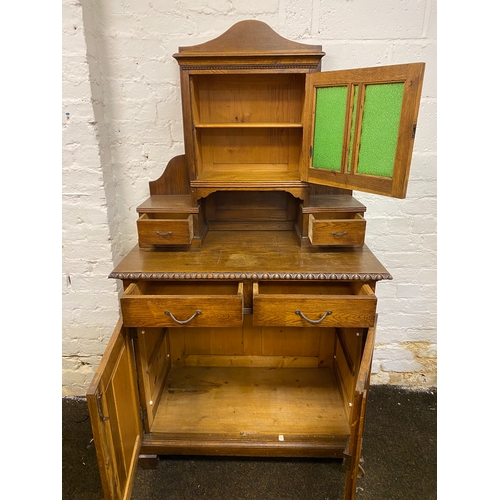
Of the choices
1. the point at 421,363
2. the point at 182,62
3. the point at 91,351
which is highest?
the point at 182,62

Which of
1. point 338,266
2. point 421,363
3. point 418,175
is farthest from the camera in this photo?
point 421,363

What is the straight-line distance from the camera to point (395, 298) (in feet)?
6.77

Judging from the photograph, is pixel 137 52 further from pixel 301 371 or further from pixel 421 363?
pixel 421 363

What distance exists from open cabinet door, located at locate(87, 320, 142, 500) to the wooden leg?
0.39 feet

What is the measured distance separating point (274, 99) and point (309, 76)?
0.25 meters

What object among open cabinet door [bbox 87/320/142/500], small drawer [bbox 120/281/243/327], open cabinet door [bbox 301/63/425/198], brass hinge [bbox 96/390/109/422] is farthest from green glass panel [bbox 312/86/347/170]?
brass hinge [bbox 96/390/109/422]

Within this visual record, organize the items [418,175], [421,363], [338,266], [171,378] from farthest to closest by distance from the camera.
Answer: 1. [421,363]
2. [171,378]
3. [418,175]
4. [338,266]

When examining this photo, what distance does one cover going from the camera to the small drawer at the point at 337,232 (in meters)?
1.49

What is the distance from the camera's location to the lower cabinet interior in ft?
5.22

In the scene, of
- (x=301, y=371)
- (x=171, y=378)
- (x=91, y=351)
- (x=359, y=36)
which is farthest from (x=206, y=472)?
(x=359, y=36)

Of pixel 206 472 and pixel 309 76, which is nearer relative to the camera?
pixel 309 76

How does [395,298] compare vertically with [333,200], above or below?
below

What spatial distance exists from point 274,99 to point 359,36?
0.49 metres

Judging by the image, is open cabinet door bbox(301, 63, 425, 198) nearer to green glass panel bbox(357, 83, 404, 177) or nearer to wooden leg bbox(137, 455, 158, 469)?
green glass panel bbox(357, 83, 404, 177)
